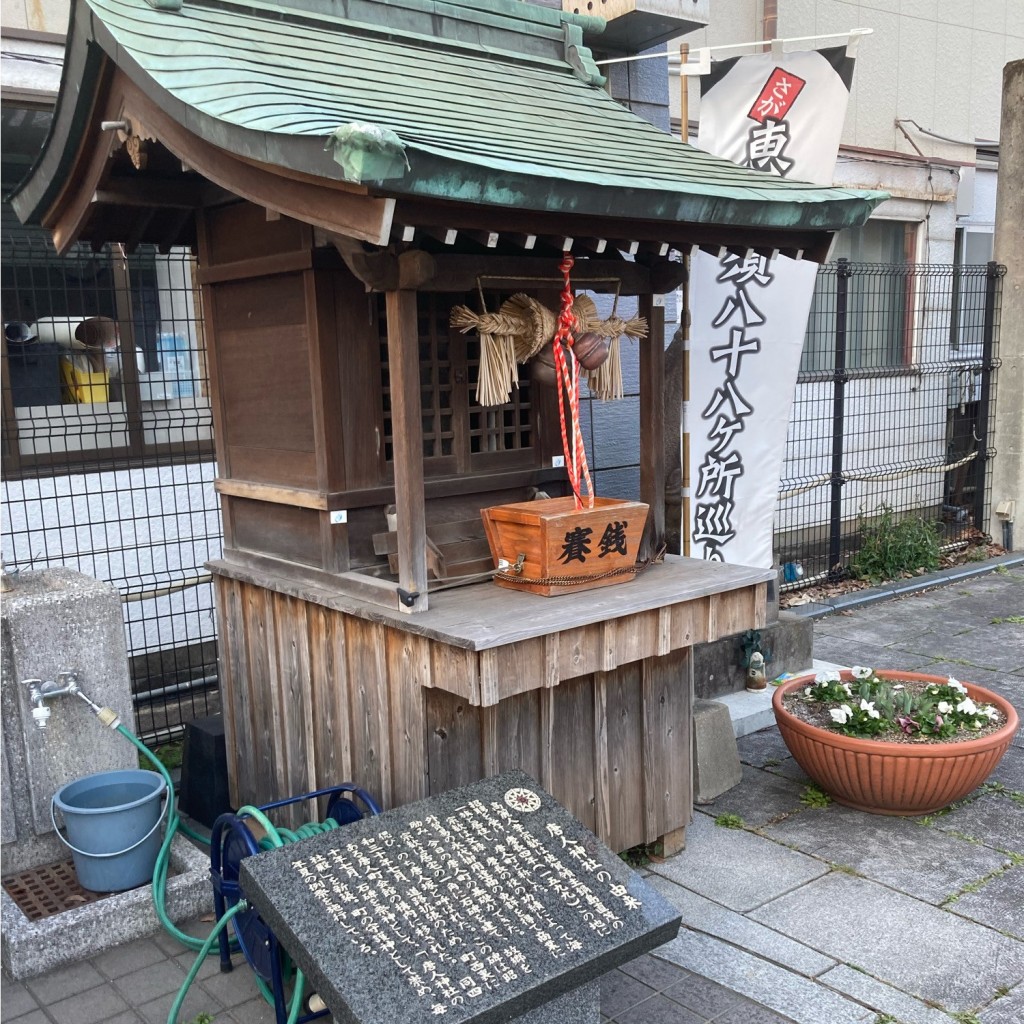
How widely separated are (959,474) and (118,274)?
9832 mm

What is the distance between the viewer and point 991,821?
5184mm

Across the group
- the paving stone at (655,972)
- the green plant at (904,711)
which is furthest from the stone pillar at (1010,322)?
the paving stone at (655,972)

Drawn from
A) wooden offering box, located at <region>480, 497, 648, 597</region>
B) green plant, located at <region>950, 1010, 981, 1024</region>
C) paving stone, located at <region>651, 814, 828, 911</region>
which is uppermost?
wooden offering box, located at <region>480, 497, 648, 597</region>

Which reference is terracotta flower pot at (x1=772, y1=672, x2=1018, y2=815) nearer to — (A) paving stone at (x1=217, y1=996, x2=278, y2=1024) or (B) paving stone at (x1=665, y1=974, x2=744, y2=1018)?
(B) paving stone at (x1=665, y1=974, x2=744, y2=1018)

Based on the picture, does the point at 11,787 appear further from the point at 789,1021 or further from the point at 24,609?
the point at 789,1021

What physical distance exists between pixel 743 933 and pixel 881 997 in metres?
0.63

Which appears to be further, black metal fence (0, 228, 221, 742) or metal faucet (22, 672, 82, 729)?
black metal fence (0, 228, 221, 742)

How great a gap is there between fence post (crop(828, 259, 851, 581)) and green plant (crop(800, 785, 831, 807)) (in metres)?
4.67

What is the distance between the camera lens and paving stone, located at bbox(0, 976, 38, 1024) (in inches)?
150

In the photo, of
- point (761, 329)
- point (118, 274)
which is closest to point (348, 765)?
point (761, 329)

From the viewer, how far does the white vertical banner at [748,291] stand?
6.29 metres

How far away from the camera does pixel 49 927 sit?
4043mm

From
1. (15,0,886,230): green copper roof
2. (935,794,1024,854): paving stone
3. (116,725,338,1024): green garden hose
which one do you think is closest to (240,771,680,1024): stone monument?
(116,725,338,1024): green garden hose

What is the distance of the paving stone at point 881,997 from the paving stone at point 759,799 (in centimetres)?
131
